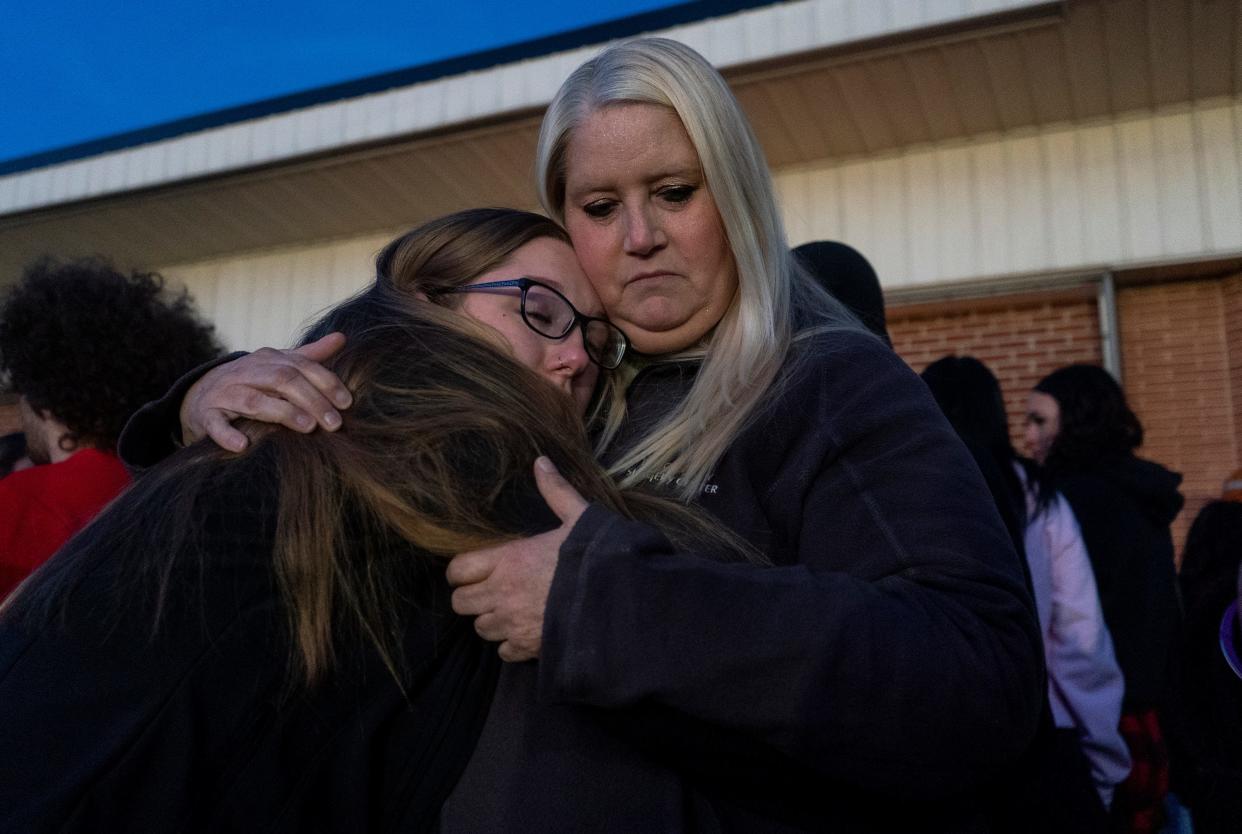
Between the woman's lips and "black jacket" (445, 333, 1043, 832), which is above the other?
the woman's lips

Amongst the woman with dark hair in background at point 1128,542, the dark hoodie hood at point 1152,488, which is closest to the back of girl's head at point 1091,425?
the woman with dark hair in background at point 1128,542

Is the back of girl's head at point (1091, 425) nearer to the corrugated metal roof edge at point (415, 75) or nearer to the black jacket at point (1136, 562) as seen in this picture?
the black jacket at point (1136, 562)

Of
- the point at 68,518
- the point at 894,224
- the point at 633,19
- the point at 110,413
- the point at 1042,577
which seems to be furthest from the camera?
the point at 633,19

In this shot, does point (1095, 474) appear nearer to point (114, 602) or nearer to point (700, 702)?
point (700, 702)

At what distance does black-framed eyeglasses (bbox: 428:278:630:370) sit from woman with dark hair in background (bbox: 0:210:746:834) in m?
0.31

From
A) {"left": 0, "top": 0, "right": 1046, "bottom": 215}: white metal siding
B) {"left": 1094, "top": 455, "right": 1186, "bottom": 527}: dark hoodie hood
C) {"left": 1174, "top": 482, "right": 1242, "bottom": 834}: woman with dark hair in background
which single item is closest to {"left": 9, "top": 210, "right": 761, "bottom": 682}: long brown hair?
{"left": 1174, "top": 482, "right": 1242, "bottom": 834}: woman with dark hair in background

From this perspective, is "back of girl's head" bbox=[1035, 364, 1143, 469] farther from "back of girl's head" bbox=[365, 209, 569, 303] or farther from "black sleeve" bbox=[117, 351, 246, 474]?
"black sleeve" bbox=[117, 351, 246, 474]

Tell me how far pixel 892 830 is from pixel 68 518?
6.63ft

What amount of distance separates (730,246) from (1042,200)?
5.23 m

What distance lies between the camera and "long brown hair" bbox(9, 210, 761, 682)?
1089 mm

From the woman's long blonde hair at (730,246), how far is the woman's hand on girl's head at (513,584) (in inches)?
12.3

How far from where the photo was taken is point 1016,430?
22.2ft

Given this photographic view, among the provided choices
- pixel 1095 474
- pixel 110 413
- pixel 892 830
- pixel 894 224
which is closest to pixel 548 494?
pixel 892 830

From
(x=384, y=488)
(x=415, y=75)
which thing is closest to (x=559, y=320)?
(x=384, y=488)
